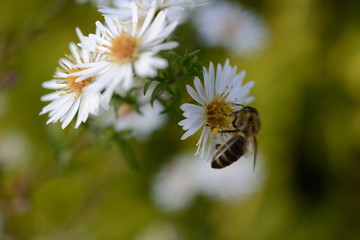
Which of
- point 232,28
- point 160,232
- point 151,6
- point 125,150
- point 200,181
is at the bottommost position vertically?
point 125,150

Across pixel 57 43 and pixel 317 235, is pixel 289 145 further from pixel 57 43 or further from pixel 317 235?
pixel 57 43

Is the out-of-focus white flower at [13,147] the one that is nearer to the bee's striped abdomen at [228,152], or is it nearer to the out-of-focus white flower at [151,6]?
the out-of-focus white flower at [151,6]

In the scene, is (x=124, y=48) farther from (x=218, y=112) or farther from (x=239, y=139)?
(x=239, y=139)

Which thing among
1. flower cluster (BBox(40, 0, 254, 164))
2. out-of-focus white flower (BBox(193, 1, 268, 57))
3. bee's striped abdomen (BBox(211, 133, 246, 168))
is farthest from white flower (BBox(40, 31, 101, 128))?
out-of-focus white flower (BBox(193, 1, 268, 57))

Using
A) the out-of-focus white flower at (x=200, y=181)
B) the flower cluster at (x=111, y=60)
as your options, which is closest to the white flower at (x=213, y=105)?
the flower cluster at (x=111, y=60)

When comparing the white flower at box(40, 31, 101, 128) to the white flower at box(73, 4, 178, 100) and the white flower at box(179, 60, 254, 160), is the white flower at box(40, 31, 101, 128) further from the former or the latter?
the white flower at box(179, 60, 254, 160)

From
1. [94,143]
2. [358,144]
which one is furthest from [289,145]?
[94,143]

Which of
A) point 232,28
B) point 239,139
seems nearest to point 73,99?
point 239,139
